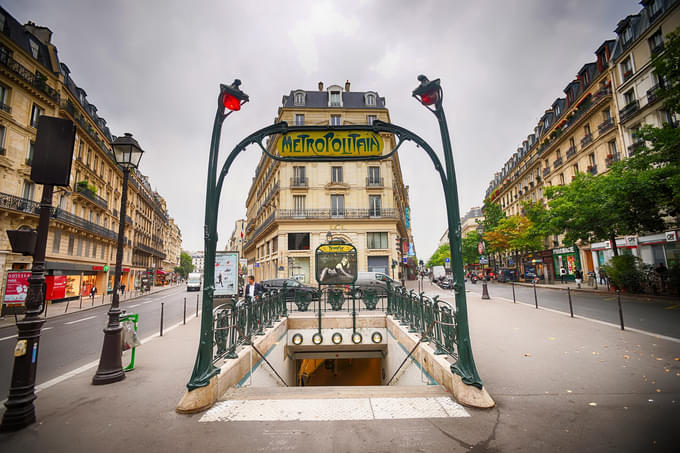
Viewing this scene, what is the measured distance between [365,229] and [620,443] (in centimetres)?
2688

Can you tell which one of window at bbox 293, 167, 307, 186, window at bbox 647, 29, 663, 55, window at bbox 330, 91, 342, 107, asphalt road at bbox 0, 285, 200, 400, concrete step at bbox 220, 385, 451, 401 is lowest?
asphalt road at bbox 0, 285, 200, 400

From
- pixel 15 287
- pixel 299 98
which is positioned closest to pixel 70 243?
pixel 15 287

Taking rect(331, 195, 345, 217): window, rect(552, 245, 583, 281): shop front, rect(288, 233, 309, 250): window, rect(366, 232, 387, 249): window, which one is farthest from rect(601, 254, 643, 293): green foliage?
rect(288, 233, 309, 250): window

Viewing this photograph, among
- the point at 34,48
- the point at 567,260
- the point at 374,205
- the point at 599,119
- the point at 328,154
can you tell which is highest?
the point at 34,48

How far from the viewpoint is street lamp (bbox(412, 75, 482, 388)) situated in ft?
14.0

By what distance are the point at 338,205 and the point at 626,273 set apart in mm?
22301

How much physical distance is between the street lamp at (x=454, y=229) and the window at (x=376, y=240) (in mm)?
25195

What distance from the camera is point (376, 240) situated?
30.0 metres

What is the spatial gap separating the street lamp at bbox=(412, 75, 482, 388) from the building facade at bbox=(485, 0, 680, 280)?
2146 centimetres

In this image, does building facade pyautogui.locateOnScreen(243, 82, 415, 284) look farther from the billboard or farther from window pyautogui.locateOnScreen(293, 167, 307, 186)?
the billboard

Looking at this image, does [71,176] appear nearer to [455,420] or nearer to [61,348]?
[61,348]

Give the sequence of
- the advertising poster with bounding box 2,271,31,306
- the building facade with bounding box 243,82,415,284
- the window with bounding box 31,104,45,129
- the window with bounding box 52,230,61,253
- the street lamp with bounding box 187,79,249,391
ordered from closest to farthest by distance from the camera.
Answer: the street lamp with bounding box 187,79,249,391 < the advertising poster with bounding box 2,271,31,306 < the window with bounding box 31,104,45,129 < the window with bounding box 52,230,61,253 < the building facade with bounding box 243,82,415,284

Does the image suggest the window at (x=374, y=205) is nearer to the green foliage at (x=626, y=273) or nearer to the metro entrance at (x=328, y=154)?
the green foliage at (x=626, y=273)

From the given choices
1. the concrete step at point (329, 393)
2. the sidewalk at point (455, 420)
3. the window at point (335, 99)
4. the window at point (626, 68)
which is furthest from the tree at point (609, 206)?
the window at point (335, 99)
